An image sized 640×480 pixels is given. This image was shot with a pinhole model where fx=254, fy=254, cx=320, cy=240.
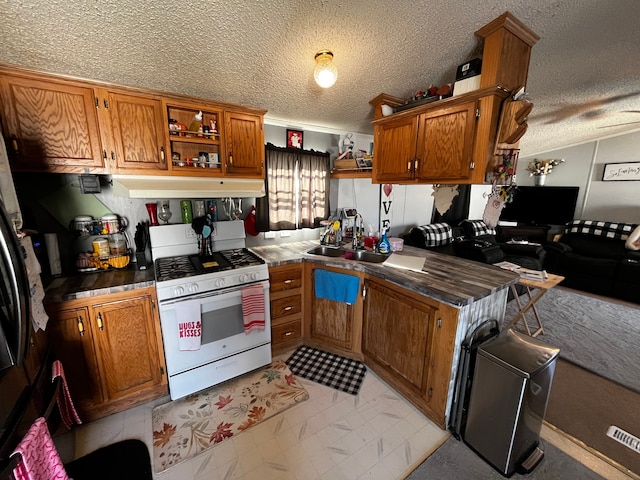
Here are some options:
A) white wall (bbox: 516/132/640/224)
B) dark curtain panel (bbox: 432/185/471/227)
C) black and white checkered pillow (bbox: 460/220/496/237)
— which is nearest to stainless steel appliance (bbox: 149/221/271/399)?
dark curtain panel (bbox: 432/185/471/227)

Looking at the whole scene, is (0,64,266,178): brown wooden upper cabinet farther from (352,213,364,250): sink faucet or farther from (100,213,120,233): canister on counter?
(352,213,364,250): sink faucet

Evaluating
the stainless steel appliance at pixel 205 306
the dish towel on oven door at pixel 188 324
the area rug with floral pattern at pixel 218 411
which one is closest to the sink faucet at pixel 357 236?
the stainless steel appliance at pixel 205 306

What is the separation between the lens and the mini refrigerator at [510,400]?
135cm

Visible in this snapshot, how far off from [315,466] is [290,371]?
2.66 ft

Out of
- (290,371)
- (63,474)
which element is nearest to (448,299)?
(290,371)

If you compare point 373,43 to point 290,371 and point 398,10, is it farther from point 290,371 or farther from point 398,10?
point 290,371

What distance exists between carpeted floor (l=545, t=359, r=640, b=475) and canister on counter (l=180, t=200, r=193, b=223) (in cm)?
320

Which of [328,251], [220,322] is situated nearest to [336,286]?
[328,251]

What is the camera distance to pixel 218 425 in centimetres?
176

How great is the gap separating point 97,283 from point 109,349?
45cm

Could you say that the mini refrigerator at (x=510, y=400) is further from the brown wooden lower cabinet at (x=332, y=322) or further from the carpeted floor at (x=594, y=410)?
the brown wooden lower cabinet at (x=332, y=322)

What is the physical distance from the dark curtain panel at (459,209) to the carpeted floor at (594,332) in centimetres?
184

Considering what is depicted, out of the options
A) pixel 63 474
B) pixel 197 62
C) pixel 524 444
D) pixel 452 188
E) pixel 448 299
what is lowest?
pixel 524 444

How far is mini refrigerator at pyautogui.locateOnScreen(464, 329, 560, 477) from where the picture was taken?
135cm
